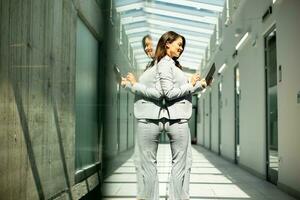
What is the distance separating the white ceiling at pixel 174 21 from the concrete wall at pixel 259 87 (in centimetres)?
59

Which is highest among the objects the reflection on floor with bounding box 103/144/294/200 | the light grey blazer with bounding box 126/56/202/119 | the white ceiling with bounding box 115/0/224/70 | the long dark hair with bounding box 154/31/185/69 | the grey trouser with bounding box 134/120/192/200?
the white ceiling with bounding box 115/0/224/70

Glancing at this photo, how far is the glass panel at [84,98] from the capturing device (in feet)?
12.1

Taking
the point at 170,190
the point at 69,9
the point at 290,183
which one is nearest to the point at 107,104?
the point at 170,190

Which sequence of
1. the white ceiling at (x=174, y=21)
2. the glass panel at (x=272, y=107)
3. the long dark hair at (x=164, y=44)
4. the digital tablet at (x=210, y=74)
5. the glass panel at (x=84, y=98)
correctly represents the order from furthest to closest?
the glass panel at (x=272, y=107)
the glass panel at (x=84, y=98)
the white ceiling at (x=174, y=21)
the long dark hair at (x=164, y=44)
the digital tablet at (x=210, y=74)

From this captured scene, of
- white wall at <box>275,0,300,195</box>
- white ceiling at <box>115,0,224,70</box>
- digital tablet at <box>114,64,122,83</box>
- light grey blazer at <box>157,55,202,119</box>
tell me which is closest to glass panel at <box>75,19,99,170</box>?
white ceiling at <box>115,0,224,70</box>

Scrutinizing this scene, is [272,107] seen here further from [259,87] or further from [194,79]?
[194,79]

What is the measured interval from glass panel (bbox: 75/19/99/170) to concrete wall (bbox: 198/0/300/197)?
84.4 inches

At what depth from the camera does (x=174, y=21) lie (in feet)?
27.0

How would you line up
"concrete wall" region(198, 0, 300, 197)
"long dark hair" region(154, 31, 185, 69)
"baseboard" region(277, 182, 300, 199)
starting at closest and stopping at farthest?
"long dark hair" region(154, 31, 185, 69)
"baseboard" region(277, 182, 300, 199)
"concrete wall" region(198, 0, 300, 197)

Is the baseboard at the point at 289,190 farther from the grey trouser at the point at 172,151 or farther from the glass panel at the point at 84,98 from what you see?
the grey trouser at the point at 172,151

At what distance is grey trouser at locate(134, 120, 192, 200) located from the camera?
2.23 meters

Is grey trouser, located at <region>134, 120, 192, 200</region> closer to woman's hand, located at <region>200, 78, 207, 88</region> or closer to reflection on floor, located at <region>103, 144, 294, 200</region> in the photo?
woman's hand, located at <region>200, 78, 207, 88</region>

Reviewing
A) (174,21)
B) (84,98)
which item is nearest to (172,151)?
(84,98)

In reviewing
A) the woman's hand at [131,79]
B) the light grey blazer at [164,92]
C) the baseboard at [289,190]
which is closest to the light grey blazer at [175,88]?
the light grey blazer at [164,92]
